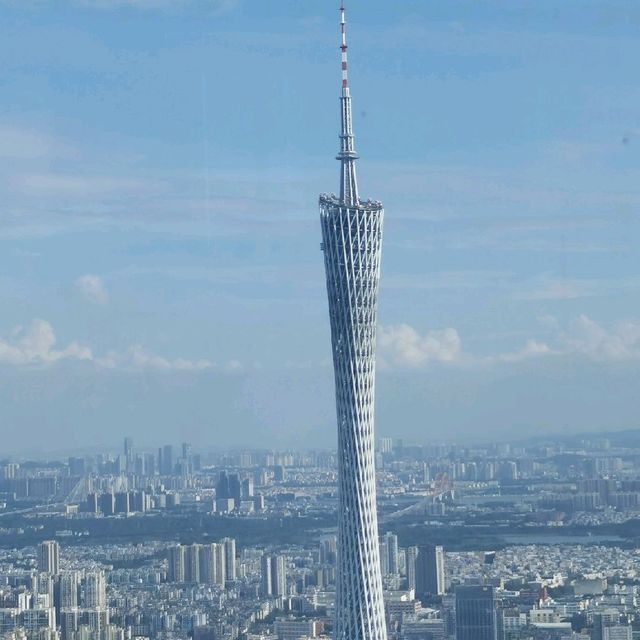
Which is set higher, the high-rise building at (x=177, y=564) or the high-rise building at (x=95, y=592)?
the high-rise building at (x=177, y=564)

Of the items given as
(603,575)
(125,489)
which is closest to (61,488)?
(125,489)

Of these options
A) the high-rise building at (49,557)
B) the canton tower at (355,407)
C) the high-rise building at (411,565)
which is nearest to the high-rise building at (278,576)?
the high-rise building at (411,565)

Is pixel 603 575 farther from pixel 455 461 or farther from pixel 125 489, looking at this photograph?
pixel 125 489

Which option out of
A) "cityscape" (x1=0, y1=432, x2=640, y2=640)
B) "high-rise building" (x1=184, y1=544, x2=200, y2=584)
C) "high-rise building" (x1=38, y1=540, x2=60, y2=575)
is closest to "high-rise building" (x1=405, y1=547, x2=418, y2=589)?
"cityscape" (x1=0, y1=432, x2=640, y2=640)

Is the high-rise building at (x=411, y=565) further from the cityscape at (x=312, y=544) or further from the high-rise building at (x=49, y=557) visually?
the high-rise building at (x=49, y=557)

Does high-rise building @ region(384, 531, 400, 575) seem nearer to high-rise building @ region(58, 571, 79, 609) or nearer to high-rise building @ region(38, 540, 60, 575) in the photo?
high-rise building @ region(58, 571, 79, 609)

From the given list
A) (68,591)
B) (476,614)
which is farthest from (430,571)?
(68,591)
